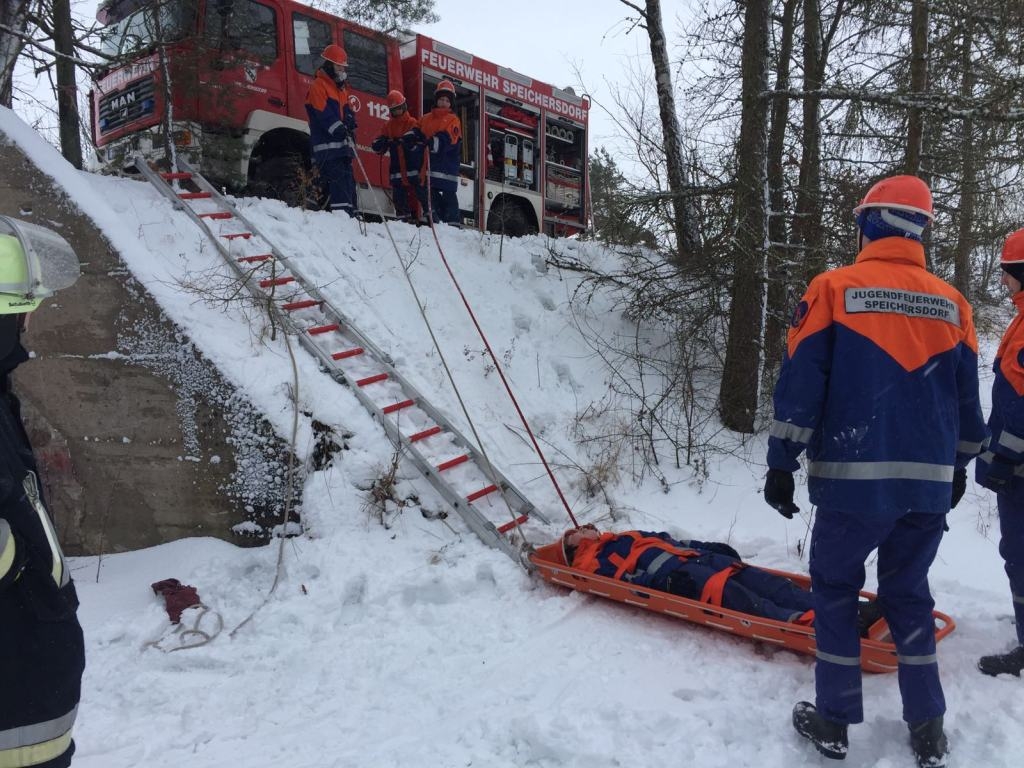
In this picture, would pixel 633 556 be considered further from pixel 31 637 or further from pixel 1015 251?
pixel 31 637

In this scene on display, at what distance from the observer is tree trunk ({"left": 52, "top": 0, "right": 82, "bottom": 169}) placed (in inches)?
317

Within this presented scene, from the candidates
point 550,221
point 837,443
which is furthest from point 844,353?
point 550,221

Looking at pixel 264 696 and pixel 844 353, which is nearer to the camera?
pixel 844 353

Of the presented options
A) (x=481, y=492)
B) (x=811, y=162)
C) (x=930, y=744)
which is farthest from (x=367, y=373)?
Answer: (x=811, y=162)

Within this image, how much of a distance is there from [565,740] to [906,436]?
1580 mm

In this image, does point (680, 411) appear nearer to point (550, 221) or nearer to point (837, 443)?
point (837, 443)

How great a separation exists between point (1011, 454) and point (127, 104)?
326 inches

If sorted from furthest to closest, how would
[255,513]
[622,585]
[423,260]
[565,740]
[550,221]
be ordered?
[550,221], [423,260], [255,513], [622,585], [565,740]

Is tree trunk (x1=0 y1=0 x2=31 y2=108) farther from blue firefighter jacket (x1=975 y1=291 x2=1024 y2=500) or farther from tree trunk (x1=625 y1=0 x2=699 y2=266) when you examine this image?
blue firefighter jacket (x1=975 y1=291 x2=1024 y2=500)

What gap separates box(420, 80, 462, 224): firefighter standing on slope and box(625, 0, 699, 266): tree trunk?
97.9 inches

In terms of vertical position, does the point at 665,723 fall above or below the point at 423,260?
below

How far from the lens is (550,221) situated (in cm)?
1177

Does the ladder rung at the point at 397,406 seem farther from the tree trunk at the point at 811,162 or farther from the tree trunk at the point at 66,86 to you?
the tree trunk at the point at 66,86

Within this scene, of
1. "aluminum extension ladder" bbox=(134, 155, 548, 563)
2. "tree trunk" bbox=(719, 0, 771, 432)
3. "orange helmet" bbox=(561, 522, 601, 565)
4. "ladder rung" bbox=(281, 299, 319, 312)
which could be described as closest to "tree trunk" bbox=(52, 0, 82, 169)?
"aluminum extension ladder" bbox=(134, 155, 548, 563)
